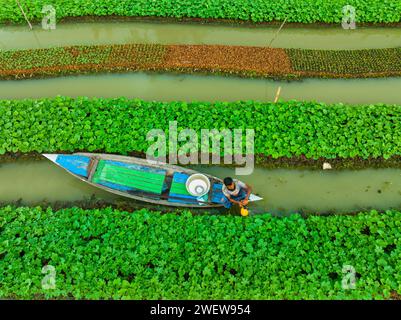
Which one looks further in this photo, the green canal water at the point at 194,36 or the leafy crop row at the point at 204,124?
the green canal water at the point at 194,36

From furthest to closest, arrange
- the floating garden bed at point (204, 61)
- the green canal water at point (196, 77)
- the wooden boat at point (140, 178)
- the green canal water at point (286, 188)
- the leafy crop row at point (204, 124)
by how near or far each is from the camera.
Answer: the floating garden bed at point (204, 61), the green canal water at point (196, 77), the leafy crop row at point (204, 124), the green canal water at point (286, 188), the wooden boat at point (140, 178)

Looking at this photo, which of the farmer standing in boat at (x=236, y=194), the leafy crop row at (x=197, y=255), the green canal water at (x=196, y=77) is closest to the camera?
the leafy crop row at (x=197, y=255)

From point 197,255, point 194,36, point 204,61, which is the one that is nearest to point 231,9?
point 194,36

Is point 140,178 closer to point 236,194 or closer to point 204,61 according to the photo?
point 236,194

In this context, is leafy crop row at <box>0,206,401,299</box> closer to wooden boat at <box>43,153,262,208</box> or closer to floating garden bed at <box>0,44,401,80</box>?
wooden boat at <box>43,153,262,208</box>

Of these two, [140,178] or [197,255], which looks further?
[140,178]

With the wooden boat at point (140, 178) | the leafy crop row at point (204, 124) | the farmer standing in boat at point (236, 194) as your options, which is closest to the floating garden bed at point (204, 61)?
the leafy crop row at point (204, 124)

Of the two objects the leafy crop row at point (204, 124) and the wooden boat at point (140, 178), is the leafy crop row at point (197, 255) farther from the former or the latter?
the leafy crop row at point (204, 124)
